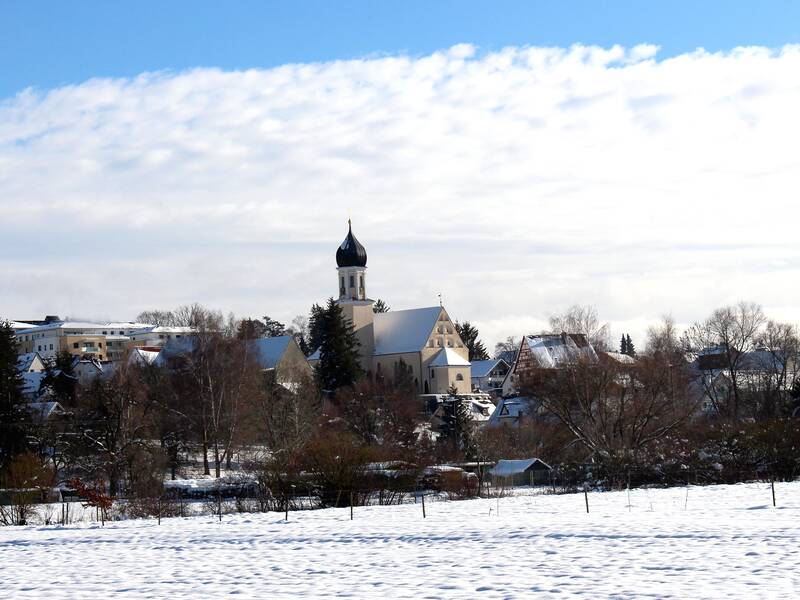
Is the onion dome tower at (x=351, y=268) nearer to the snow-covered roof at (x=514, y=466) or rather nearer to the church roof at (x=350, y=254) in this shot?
the church roof at (x=350, y=254)

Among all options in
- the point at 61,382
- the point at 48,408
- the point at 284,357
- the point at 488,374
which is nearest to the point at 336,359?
the point at 284,357

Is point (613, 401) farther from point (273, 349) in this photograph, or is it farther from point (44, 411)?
point (273, 349)

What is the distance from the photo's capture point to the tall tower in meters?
112

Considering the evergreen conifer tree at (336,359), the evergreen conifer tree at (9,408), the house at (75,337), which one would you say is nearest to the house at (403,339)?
the evergreen conifer tree at (336,359)

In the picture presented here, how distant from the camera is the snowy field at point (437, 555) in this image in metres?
16.5

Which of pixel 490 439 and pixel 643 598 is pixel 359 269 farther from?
pixel 643 598

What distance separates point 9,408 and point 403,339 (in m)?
59.2

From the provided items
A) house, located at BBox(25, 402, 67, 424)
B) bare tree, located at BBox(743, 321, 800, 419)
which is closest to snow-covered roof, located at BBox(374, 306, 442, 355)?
bare tree, located at BBox(743, 321, 800, 419)

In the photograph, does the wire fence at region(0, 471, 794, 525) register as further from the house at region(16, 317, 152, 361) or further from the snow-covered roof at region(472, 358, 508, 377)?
the house at region(16, 317, 152, 361)

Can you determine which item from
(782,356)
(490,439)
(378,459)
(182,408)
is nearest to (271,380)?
(182,408)

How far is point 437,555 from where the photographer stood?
818 inches

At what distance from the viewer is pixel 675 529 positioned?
23.1m

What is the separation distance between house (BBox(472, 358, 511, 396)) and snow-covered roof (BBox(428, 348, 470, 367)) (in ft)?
82.5

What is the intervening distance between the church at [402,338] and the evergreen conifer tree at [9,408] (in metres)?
53.1
